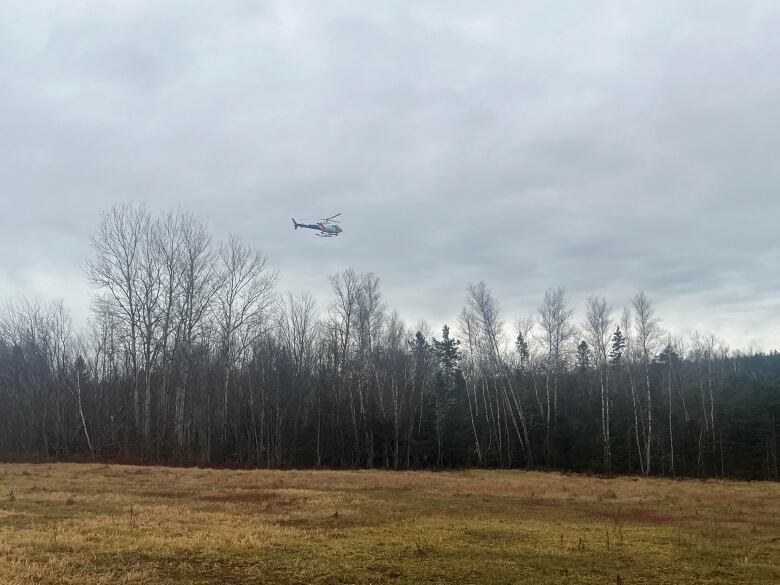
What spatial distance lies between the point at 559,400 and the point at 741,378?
2082 centimetres

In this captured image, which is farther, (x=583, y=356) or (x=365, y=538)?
(x=583, y=356)

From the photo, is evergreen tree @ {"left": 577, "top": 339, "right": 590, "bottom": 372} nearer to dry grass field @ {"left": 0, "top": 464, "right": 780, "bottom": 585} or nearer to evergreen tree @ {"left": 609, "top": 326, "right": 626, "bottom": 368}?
evergreen tree @ {"left": 609, "top": 326, "right": 626, "bottom": 368}

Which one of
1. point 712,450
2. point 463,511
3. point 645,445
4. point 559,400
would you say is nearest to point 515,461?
point 559,400

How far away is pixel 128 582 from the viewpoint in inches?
357

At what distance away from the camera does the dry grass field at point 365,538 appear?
1008 cm

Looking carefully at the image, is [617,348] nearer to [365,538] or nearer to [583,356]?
[583,356]

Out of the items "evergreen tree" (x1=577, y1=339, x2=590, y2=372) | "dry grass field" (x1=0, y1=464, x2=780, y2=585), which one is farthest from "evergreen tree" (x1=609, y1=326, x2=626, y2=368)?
"dry grass field" (x1=0, y1=464, x2=780, y2=585)

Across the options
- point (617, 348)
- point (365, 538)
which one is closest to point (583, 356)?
point (617, 348)

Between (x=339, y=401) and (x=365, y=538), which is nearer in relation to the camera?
(x=365, y=538)

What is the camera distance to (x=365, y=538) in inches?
534

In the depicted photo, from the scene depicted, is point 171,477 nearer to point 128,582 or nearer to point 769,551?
point 128,582

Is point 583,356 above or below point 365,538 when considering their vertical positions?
above

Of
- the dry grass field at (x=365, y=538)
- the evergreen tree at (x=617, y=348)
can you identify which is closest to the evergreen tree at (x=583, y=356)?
the evergreen tree at (x=617, y=348)

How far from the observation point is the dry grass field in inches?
397
